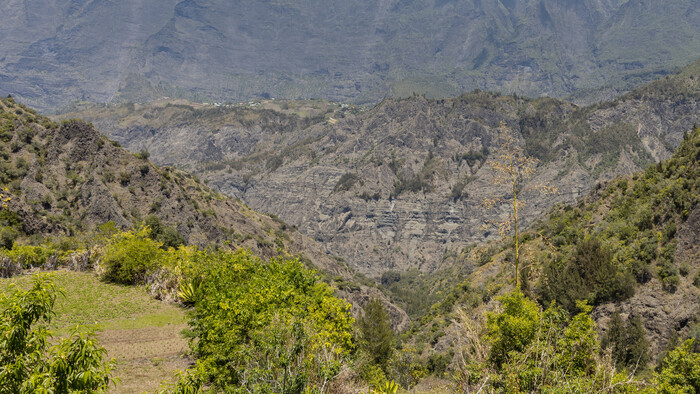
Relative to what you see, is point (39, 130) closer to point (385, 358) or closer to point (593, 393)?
point (385, 358)

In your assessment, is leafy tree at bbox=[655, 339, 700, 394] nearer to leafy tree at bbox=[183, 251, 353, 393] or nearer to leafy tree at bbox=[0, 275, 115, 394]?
leafy tree at bbox=[183, 251, 353, 393]

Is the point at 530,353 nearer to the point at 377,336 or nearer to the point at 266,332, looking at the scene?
the point at 266,332

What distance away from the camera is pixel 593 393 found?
39.4 ft

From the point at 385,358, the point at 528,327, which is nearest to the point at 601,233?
the point at 385,358

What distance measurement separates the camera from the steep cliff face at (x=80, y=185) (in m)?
64.2

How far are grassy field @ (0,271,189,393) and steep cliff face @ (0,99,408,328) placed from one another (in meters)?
27.7

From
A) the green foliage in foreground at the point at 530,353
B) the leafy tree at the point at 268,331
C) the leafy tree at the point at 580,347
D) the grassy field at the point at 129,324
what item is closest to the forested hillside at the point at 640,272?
the green foliage in foreground at the point at 530,353

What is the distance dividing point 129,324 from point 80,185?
58.0m

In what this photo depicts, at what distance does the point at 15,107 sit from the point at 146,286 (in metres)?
71.6

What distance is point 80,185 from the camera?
74562 millimetres

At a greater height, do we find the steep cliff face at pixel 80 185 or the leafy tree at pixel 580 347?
the leafy tree at pixel 580 347

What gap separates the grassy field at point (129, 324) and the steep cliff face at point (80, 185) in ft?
90.9

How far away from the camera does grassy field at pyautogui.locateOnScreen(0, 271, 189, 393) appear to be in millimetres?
21856

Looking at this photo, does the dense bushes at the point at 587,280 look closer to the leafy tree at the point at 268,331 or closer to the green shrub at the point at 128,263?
the leafy tree at the point at 268,331
